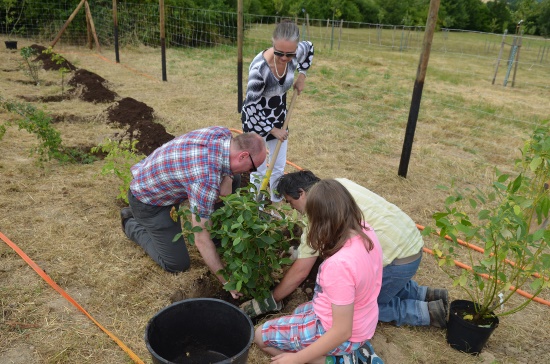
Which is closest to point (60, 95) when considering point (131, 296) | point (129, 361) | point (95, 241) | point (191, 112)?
point (191, 112)

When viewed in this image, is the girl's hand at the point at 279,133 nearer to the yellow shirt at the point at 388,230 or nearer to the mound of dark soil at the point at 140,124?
the yellow shirt at the point at 388,230

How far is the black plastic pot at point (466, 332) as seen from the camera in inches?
97.2

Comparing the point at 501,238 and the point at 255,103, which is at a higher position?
the point at 255,103

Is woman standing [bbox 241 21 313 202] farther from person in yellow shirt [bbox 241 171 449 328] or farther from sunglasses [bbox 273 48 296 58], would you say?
person in yellow shirt [bbox 241 171 449 328]

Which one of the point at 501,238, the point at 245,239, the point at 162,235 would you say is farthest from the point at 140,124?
the point at 501,238

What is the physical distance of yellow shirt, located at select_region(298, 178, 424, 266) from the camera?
2.53 m

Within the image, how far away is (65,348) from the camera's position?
242cm

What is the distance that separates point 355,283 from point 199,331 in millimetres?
938

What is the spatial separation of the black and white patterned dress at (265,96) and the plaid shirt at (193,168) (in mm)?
822

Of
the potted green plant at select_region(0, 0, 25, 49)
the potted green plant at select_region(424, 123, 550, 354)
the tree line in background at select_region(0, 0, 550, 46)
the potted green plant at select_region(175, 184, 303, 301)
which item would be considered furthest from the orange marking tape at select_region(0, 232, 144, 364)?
the potted green plant at select_region(0, 0, 25, 49)

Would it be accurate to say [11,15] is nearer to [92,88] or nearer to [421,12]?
[92,88]

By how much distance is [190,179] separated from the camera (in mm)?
2641

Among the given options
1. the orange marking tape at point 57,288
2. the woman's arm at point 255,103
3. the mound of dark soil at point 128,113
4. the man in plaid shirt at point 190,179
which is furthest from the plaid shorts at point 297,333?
the mound of dark soil at point 128,113

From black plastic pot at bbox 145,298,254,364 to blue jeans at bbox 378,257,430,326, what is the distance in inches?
35.1
